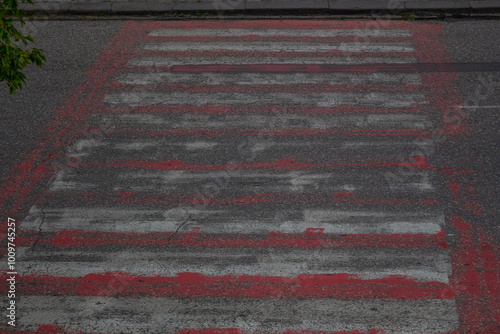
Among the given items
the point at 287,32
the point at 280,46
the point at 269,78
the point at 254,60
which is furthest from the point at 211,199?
the point at 287,32

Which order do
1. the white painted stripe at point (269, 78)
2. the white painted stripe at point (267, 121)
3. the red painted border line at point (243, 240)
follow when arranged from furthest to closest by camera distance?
the white painted stripe at point (269, 78) < the white painted stripe at point (267, 121) < the red painted border line at point (243, 240)

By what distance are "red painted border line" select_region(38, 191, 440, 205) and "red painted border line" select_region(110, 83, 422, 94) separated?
2.48m

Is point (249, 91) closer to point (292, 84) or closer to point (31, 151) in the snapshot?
point (292, 84)

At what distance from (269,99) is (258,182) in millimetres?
1988

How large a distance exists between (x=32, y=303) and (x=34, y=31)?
6.93 meters

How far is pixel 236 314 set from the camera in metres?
5.04

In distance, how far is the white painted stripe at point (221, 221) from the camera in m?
5.96

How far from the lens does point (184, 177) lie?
6.77m

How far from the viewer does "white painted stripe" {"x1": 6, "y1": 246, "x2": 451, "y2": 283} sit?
5.45 m

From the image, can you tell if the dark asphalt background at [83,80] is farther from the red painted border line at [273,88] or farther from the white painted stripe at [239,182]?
the red painted border line at [273,88]

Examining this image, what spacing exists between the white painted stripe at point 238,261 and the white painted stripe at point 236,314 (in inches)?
14.8

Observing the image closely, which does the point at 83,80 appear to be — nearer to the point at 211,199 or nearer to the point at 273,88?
the point at 273,88

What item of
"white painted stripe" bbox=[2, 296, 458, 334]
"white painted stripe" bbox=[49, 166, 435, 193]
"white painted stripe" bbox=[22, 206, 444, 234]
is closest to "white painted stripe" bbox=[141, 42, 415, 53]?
"white painted stripe" bbox=[49, 166, 435, 193]

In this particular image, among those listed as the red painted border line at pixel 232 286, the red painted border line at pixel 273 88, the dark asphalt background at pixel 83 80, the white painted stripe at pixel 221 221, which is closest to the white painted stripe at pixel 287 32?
the dark asphalt background at pixel 83 80
